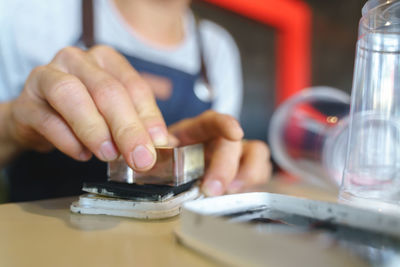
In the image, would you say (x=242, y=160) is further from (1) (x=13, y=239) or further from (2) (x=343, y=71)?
(2) (x=343, y=71)

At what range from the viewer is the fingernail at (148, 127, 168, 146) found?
0.45 m

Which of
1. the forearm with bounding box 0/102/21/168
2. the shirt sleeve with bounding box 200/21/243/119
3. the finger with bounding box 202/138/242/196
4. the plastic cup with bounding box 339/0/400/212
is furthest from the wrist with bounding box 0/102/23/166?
the shirt sleeve with bounding box 200/21/243/119

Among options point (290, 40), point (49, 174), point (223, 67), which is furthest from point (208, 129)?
point (290, 40)

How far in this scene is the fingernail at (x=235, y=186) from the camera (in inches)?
22.7

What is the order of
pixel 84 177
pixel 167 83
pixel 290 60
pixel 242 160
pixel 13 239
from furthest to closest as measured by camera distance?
pixel 290 60 → pixel 167 83 → pixel 84 177 → pixel 242 160 → pixel 13 239

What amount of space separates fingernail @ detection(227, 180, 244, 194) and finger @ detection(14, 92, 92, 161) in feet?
0.83

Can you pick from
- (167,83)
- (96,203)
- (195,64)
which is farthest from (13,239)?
(195,64)

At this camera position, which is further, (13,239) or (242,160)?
(242,160)

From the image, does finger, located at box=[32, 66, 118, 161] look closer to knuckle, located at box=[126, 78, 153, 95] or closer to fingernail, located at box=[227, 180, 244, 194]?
knuckle, located at box=[126, 78, 153, 95]

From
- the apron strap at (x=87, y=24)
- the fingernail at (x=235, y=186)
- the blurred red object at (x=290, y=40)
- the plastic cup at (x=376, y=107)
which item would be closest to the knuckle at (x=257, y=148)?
the fingernail at (x=235, y=186)

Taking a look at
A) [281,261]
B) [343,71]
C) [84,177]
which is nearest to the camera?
[281,261]

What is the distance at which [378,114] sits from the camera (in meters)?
0.52

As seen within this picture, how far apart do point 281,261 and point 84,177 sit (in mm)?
885

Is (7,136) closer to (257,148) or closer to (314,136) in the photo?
(257,148)
